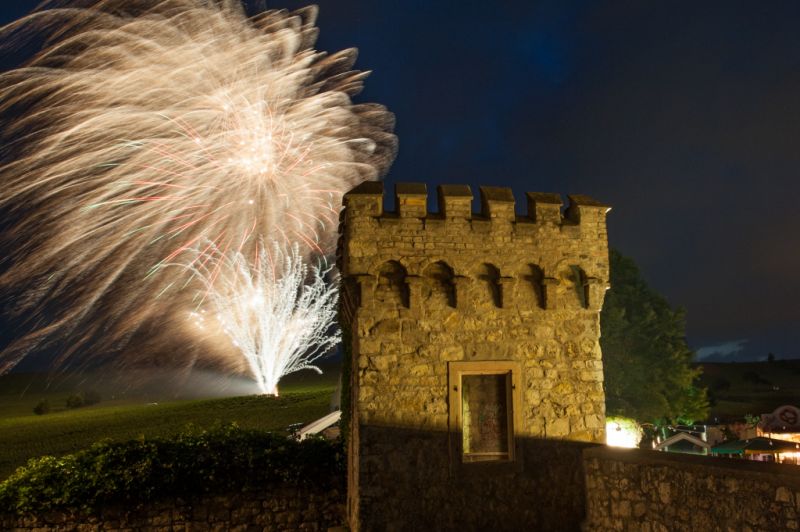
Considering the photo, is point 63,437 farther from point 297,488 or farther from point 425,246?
point 425,246

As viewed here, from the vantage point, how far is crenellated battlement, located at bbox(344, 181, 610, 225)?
7801 mm

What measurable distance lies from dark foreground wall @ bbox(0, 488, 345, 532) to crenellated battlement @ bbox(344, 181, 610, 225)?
463 centimetres

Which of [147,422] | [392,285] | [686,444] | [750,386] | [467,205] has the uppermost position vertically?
[467,205]

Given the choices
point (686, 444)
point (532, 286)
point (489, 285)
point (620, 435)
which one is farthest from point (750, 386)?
point (489, 285)

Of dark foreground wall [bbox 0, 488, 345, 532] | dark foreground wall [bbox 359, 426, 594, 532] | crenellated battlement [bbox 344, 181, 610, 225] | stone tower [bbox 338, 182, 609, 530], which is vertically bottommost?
dark foreground wall [bbox 0, 488, 345, 532]

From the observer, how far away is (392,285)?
7.80 metres

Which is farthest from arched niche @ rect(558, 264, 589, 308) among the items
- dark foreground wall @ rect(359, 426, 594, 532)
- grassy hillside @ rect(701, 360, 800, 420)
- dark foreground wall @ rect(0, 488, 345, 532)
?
grassy hillside @ rect(701, 360, 800, 420)

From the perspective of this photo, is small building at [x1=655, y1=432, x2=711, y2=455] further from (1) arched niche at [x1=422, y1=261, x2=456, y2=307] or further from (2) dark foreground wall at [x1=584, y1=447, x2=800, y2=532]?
(1) arched niche at [x1=422, y1=261, x2=456, y2=307]

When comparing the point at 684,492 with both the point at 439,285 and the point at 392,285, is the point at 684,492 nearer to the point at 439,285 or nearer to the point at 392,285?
the point at 439,285

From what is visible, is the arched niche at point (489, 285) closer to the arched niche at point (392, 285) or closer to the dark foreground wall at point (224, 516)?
the arched niche at point (392, 285)

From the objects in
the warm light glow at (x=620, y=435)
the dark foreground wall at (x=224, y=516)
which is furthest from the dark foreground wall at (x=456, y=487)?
the warm light glow at (x=620, y=435)

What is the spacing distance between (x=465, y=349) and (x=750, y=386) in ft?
211

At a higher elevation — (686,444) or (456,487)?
(456,487)

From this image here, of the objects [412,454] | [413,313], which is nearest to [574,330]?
[413,313]
